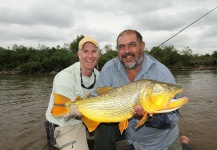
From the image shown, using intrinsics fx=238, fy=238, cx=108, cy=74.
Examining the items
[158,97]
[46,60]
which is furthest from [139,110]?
[46,60]

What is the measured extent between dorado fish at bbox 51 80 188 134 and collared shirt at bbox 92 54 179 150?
0.74 meters

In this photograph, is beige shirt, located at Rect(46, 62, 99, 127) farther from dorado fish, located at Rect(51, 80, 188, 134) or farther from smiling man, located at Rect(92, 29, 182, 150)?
dorado fish, located at Rect(51, 80, 188, 134)

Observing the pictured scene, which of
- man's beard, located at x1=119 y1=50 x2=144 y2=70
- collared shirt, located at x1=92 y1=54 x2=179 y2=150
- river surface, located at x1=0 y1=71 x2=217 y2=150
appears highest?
man's beard, located at x1=119 y1=50 x2=144 y2=70

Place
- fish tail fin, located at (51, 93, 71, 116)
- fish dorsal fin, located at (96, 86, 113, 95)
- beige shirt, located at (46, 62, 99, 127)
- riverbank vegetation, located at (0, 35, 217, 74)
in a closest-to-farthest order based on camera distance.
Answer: fish dorsal fin, located at (96, 86, 113, 95) < fish tail fin, located at (51, 93, 71, 116) < beige shirt, located at (46, 62, 99, 127) < riverbank vegetation, located at (0, 35, 217, 74)

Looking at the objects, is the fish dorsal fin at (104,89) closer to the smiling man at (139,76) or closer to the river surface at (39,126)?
the smiling man at (139,76)

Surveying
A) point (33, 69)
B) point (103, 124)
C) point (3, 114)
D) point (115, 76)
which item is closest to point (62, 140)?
point (103, 124)

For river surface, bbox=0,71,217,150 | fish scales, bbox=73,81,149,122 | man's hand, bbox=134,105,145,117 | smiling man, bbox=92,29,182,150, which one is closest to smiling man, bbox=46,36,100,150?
smiling man, bbox=92,29,182,150

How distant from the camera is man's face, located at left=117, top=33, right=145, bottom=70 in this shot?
404 centimetres

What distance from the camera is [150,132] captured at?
4.05 meters

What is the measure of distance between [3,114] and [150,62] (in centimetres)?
764

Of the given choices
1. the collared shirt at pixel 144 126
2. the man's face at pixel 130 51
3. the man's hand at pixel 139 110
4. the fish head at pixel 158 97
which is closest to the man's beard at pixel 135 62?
the man's face at pixel 130 51

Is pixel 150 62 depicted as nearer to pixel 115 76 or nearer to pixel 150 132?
pixel 115 76

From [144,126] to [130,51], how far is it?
1294 millimetres

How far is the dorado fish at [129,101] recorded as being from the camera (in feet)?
10.1
